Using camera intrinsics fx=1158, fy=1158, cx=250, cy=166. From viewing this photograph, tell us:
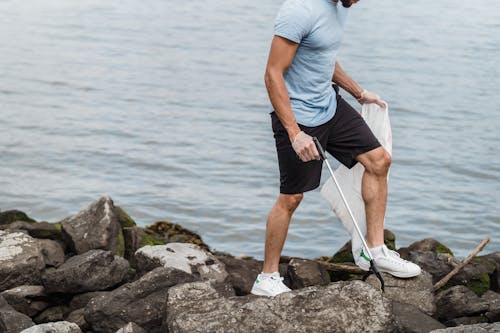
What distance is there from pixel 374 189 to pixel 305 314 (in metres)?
1.44

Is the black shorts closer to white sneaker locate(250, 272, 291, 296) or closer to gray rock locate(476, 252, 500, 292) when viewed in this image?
white sneaker locate(250, 272, 291, 296)

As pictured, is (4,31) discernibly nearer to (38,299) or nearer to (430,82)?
(430,82)

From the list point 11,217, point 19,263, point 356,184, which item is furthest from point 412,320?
point 11,217

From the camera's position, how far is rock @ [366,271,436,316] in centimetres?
795

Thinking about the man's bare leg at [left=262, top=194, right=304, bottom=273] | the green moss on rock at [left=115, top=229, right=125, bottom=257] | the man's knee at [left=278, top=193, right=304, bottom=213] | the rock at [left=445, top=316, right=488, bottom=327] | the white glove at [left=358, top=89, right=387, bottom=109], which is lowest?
the rock at [left=445, top=316, right=488, bottom=327]

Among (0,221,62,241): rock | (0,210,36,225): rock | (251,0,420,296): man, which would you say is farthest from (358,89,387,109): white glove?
(0,210,36,225): rock

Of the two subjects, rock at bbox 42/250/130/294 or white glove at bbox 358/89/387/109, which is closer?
rock at bbox 42/250/130/294

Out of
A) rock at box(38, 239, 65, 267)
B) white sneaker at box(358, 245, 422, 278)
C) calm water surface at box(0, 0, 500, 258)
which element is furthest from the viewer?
calm water surface at box(0, 0, 500, 258)

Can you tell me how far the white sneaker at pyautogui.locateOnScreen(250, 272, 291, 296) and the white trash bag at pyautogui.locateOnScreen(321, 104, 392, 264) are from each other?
65 cm

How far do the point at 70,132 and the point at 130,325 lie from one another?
11.6 m

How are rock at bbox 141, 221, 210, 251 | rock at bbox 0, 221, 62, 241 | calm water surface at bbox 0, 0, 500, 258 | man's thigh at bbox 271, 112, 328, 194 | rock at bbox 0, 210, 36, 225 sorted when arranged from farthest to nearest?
calm water surface at bbox 0, 0, 500, 258 → rock at bbox 0, 210, 36, 225 → rock at bbox 141, 221, 210, 251 → rock at bbox 0, 221, 62, 241 → man's thigh at bbox 271, 112, 328, 194

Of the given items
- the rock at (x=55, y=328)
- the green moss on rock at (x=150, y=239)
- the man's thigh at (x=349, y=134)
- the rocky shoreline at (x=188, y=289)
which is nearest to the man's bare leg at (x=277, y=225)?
the rocky shoreline at (x=188, y=289)

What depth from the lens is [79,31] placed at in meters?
28.4

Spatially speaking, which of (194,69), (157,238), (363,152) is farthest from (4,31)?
(363,152)
